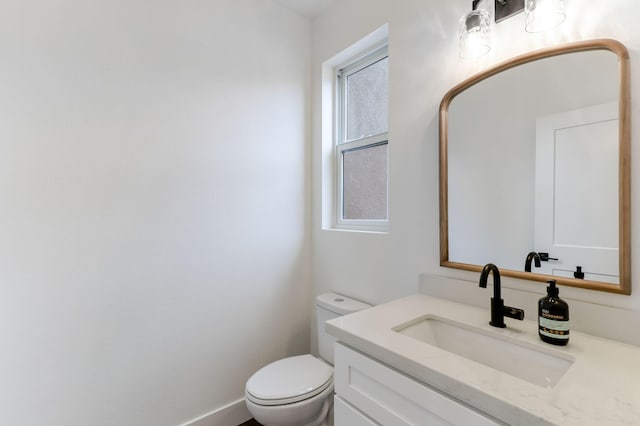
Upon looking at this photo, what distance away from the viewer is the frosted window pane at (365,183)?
1717 mm

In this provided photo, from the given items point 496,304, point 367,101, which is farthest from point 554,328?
point 367,101

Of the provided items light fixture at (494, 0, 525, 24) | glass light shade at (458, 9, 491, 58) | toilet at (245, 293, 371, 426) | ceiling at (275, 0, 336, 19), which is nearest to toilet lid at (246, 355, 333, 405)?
toilet at (245, 293, 371, 426)

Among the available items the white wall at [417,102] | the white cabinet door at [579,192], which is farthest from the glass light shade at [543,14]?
the white cabinet door at [579,192]

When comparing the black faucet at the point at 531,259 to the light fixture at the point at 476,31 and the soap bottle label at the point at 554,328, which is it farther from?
the light fixture at the point at 476,31

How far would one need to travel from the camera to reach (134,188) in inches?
54.7

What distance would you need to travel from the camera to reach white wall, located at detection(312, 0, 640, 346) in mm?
877

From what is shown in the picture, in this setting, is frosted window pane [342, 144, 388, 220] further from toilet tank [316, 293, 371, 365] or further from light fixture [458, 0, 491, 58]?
light fixture [458, 0, 491, 58]

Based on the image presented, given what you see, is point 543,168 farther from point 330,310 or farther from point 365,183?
point 330,310

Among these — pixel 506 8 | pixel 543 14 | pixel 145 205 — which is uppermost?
pixel 506 8

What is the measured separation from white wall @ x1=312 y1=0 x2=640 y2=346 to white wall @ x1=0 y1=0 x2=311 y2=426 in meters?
0.46

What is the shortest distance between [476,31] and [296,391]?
5.29 feet

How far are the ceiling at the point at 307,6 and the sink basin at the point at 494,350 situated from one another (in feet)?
6.36

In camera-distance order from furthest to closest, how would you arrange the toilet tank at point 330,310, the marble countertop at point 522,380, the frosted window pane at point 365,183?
the frosted window pane at point 365,183 < the toilet tank at point 330,310 < the marble countertop at point 522,380

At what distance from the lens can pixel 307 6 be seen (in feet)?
6.18
